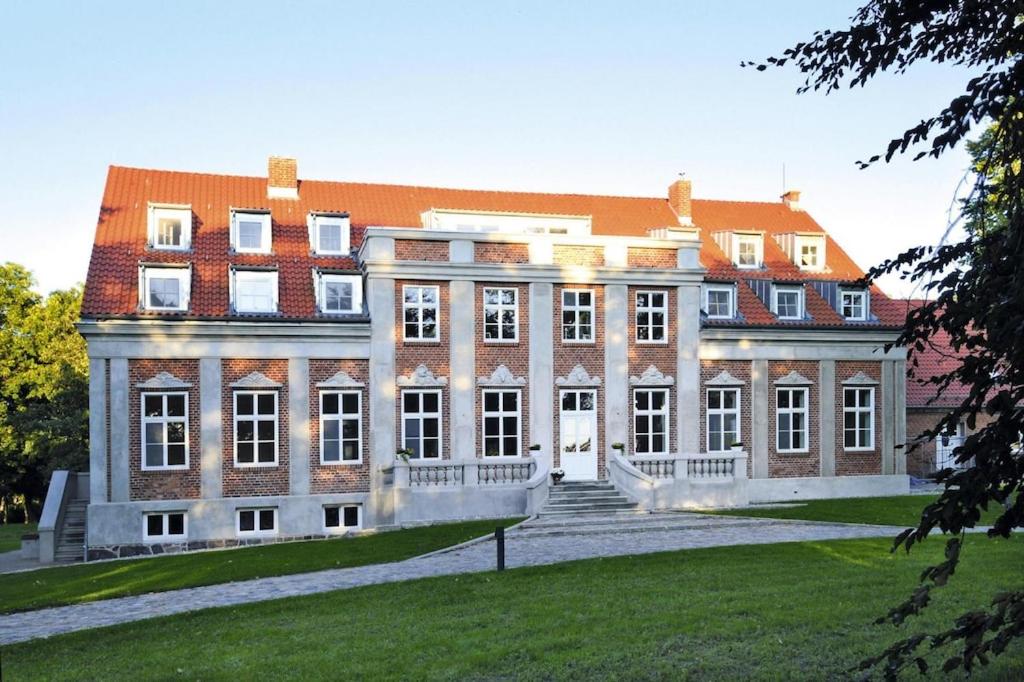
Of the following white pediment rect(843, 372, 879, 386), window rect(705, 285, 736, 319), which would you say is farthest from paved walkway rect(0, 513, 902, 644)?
white pediment rect(843, 372, 879, 386)

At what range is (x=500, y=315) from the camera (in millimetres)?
26625

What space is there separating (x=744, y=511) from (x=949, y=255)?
66.6 ft

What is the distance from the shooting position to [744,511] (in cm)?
2447

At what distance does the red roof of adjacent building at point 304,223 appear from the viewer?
25.8 metres

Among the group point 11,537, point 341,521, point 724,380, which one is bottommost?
point 11,537

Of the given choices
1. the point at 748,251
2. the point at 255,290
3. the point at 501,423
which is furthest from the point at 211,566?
the point at 748,251

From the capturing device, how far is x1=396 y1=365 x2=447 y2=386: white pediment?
84.9ft

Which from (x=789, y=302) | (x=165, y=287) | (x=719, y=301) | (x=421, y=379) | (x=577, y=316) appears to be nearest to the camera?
(x=165, y=287)

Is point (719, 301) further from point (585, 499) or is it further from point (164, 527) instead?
point (164, 527)

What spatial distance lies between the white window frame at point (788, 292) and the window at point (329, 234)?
14355mm

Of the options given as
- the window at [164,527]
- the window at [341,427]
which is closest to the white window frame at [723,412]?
the window at [341,427]

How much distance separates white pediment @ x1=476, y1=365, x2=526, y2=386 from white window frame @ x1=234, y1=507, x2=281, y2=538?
696 centimetres

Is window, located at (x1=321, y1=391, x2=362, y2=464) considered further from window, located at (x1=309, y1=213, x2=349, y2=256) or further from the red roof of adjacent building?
window, located at (x1=309, y1=213, x2=349, y2=256)

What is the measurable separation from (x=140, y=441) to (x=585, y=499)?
40.9 ft
